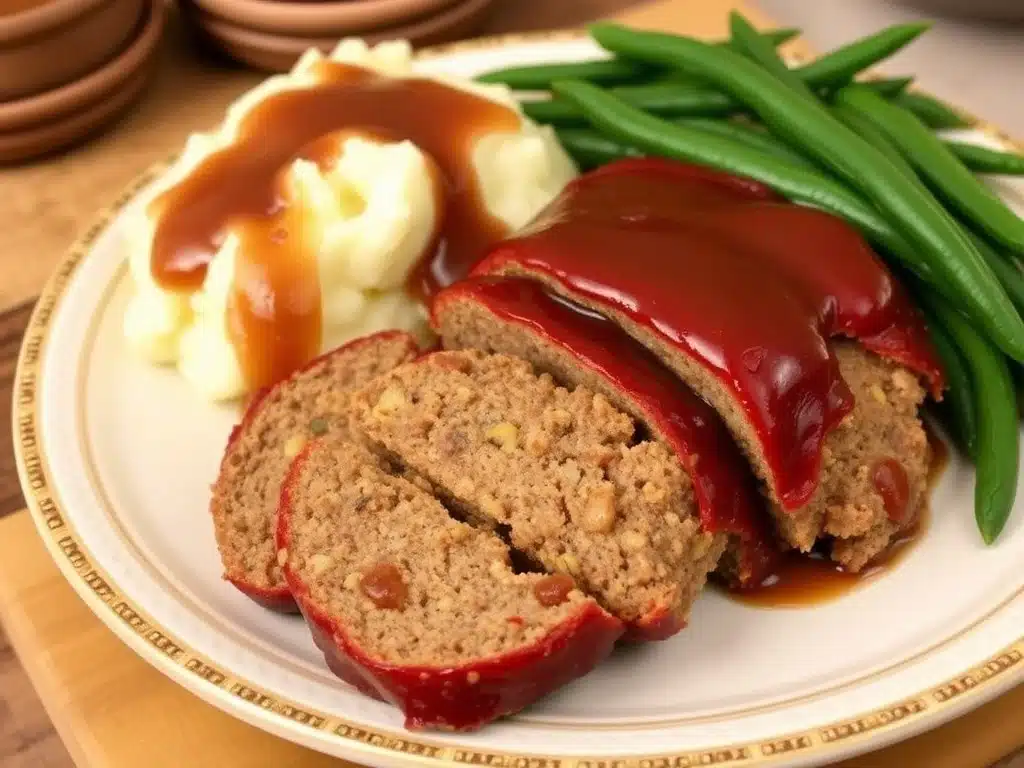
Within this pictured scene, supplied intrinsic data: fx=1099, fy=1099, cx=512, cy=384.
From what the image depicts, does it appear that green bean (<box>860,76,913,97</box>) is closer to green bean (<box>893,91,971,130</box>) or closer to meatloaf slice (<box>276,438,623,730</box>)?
green bean (<box>893,91,971,130</box>)

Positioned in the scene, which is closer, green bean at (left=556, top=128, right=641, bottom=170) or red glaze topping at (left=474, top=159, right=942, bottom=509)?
red glaze topping at (left=474, top=159, right=942, bottom=509)

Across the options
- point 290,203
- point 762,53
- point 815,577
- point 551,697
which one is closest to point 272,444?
point 290,203

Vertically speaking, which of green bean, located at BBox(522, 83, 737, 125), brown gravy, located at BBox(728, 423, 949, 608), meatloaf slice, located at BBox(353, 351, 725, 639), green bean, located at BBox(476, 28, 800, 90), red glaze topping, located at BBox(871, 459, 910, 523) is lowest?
brown gravy, located at BBox(728, 423, 949, 608)

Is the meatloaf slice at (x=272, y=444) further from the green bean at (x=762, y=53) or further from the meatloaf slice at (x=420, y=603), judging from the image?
the green bean at (x=762, y=53)

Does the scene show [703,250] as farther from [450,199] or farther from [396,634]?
[396,634]

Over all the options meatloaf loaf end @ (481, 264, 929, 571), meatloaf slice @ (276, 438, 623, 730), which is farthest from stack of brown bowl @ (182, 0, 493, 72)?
meatloaf slice @ (276, 438, 623, 730)

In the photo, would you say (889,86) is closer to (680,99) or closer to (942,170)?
(942,170)

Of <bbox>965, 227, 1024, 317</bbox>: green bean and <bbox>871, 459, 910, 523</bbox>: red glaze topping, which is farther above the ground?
<bbox>965, 227, 1024, 317</bbox>: green bean

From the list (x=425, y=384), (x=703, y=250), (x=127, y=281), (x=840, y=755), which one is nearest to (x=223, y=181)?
(x=127, y=281)
